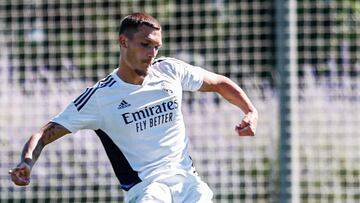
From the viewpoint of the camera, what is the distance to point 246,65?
9.69 metres

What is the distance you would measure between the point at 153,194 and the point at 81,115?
1.80ft

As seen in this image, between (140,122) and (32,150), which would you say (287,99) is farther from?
(32,150)

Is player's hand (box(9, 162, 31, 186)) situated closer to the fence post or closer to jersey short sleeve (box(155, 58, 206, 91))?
jersey short sleeve (box(155, 58, 206, 91))

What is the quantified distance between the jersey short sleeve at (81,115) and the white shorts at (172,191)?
42 cm

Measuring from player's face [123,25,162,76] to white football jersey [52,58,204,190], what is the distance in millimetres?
133

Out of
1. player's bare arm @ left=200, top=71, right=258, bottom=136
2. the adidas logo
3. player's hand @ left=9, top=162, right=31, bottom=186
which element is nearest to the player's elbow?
player's bare arm @ left=200, top=71, right=258, bottom=136

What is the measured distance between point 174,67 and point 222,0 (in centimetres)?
358

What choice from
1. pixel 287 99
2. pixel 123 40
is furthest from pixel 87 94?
pixel 287 99

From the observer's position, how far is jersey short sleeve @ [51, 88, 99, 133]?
5.87 m

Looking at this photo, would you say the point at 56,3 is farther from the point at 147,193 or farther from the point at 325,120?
the point at 147,193

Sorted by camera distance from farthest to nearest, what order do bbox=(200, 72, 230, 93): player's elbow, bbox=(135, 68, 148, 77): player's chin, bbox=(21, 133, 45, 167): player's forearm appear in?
bbox=(200, 72, 230, 93): player's elbow < bbox=(135, 68, 148, 77): player's chin < bbox=(21, 133, 45, 167): player's forearm

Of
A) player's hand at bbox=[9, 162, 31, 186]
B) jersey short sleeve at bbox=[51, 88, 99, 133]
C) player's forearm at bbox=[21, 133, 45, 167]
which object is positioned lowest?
player's hand at bbox=[9, 162, 31, 186]

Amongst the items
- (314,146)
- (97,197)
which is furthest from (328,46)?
(97,197)

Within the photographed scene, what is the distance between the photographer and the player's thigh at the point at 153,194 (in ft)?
19.2
